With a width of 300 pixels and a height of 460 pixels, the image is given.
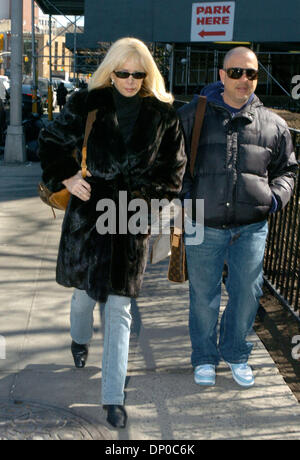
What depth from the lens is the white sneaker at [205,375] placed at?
4012 mm

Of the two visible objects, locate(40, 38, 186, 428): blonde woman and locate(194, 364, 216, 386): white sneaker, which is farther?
locate(194, 364, 216, 386): white sneaker

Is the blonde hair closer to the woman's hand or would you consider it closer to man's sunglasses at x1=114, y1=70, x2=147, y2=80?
man's sunglasses at x1=114, y1=70, x2=147, y2=80

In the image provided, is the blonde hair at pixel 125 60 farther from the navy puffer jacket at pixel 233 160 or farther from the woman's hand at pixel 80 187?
the woman's hand at pixel 80 187

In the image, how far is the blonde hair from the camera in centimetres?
342

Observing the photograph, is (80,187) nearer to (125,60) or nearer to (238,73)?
(125,60)

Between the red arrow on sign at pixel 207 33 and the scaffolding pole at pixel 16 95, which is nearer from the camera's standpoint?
the scaffolding pole at pixel 16 95

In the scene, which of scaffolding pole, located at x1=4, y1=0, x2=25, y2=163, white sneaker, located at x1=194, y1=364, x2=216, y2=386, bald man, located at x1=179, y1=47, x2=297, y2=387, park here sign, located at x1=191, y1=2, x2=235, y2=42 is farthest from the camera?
park here sign, located at x1=191, y1=2, x2=235, y2=42

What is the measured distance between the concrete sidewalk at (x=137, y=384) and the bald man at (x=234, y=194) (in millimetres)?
215

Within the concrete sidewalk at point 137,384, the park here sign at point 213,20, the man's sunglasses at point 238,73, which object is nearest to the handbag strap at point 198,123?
the man's sunglasses at point 238,73

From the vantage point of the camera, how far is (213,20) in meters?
23.5

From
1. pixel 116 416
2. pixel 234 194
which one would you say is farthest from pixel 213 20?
pixel 116 416

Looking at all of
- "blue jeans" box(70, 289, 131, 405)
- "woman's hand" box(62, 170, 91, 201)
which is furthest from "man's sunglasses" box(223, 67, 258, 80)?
"blue jeans" box(70, 289, 131, 405)

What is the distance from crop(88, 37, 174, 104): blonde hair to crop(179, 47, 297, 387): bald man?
0.31 metres

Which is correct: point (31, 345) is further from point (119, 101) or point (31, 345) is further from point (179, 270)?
point (119, 101)
